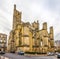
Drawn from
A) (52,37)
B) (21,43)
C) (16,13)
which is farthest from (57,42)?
(21,43)

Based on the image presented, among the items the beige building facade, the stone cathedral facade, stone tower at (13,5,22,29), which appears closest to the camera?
the stone cathedral facade

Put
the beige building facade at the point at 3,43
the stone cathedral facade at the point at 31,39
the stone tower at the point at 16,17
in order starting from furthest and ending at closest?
1. the beige building facade at the point at 3,43
2. the stone tower at the point at 16,17
3. the stone cathedral facade at the point at 31,39

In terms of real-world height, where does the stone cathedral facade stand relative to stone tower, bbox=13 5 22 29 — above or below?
below

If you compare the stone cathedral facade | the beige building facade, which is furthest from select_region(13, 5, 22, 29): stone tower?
the beige building facade

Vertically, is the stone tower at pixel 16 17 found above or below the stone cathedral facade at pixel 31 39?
above

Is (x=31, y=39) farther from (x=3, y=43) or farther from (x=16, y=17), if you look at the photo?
(x=3, y=43)

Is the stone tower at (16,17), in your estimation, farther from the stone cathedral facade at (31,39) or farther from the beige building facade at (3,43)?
the beige building facade at (3,43)

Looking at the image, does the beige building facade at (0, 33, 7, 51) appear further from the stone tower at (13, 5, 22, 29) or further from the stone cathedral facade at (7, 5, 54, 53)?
the stone cathedral facade at (7, 5, 54, 53)

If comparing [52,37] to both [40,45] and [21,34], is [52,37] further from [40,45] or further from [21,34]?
[21,34]

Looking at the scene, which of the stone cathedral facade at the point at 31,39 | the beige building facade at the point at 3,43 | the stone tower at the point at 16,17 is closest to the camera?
the stone cathedral facade at the point at 31,39

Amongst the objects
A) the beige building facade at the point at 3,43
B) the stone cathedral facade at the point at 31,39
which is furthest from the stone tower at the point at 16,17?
the beige building facade at the point at 3,43

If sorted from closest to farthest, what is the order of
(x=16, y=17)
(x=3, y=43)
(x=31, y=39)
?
(x=31, y=39) < (x=16, y=17) < (x=3, y=43)

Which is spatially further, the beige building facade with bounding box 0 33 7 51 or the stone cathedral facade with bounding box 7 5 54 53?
the beige building facade with bounding box 0 33 7 51

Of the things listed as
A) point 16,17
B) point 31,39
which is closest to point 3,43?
point 16,17
